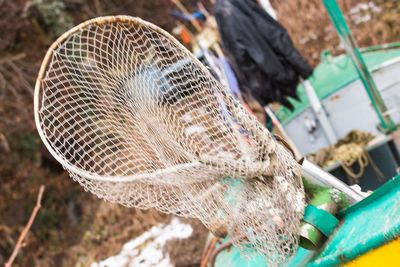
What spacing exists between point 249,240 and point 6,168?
8.33 meters

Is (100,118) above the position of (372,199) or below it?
above

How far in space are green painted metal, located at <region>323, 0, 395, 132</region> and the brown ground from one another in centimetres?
380

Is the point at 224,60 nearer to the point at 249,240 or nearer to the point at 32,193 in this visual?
the point at 249,240

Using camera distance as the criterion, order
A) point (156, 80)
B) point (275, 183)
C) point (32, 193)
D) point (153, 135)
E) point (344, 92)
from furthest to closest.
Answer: point (32, 193)
point (344, 92)
point (156, 80)
point (153, 135)
point (275, 183)

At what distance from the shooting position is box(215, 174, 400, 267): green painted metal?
2.01 m

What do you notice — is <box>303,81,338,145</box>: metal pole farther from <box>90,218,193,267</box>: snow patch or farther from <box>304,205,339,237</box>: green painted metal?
<box>304,205,339,237</box>: green painted metal

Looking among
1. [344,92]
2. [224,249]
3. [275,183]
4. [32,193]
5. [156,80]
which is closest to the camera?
[275,183]

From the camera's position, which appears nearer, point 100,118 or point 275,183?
point 275,183

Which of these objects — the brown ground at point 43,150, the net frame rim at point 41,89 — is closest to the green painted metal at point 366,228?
the net frame rim at point 41,89

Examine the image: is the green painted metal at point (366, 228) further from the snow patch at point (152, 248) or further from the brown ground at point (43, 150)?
the brown ground at point (43, 150)

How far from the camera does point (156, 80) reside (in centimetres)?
275

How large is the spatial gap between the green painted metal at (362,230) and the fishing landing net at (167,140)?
0.14 metres

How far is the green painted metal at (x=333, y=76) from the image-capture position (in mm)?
5449

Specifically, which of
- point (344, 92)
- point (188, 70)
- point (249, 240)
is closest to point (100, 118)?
point (188, 70)
